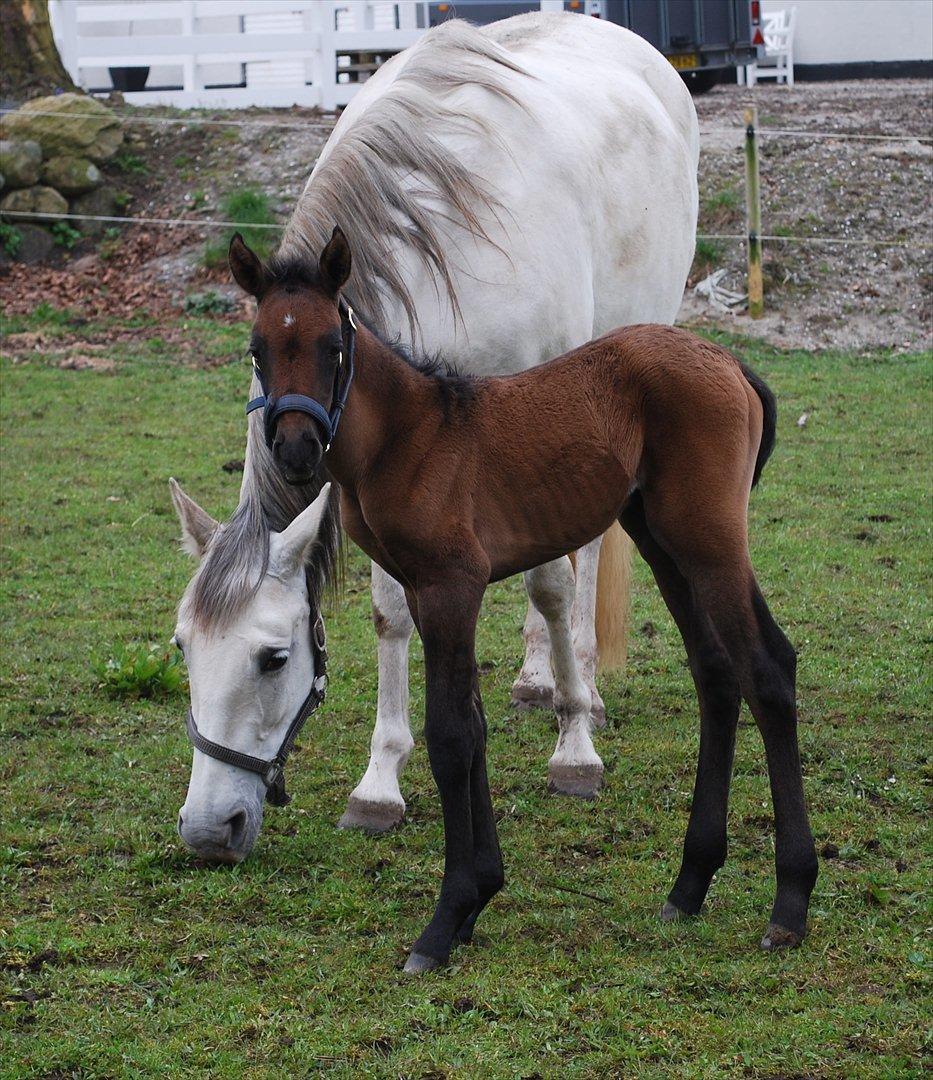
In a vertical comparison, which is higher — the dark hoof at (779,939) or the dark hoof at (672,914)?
the dark hoof at (779,939)

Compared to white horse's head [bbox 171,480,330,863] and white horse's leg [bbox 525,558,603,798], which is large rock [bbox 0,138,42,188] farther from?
white horse's head [bbox 171,480,330,863]

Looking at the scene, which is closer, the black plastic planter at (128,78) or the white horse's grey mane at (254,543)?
the white horse's grey mane at (254,543)

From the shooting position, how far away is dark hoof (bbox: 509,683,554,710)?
18.0ft

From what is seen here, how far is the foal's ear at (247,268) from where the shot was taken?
3.08m

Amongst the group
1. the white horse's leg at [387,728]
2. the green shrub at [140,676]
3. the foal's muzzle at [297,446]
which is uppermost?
the foal's muzzle at [297,446]

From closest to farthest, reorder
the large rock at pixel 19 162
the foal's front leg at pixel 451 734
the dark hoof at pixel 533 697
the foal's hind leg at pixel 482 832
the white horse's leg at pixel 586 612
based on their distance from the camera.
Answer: the foal's front leg at pixel 451 734 → the foal's hind leg at pixel 482 832 → the white horse's leg at pixel 586 612 → the dark hoof at pixel 533 697 → the large rock at pixel 19 162

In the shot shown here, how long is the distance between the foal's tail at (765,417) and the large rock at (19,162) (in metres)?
10.4

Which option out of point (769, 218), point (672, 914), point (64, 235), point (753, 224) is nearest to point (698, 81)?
point (769, 218)

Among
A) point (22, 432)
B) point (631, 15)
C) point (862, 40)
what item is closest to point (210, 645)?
point (22, 432)

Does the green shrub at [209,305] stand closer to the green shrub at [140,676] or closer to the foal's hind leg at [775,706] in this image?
the green shrub at [140,676]

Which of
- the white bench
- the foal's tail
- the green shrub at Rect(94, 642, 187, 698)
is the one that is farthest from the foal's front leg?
the white bench

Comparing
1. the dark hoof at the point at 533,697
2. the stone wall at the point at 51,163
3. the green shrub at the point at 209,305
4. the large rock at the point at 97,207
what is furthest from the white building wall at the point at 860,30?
the dark hoof at the point at 533,697

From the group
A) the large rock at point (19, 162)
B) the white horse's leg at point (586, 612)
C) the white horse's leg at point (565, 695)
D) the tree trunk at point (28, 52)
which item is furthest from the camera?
the tree trunk at point (28, 52)

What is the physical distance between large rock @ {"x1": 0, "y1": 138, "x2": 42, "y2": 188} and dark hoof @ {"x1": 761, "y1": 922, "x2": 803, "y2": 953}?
435 inches
